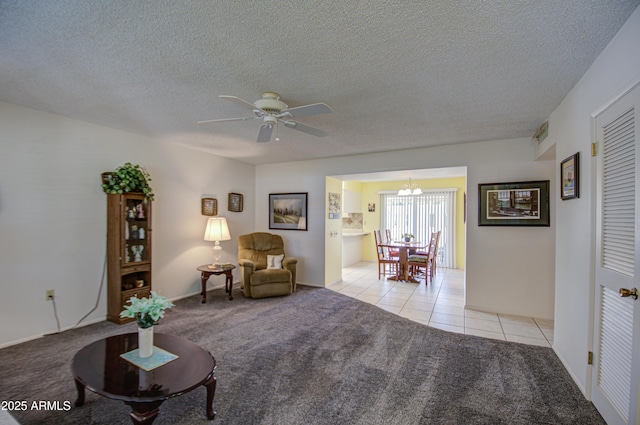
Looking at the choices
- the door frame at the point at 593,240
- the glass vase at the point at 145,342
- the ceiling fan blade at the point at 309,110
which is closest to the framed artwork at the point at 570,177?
the door frame at the point at 593,240

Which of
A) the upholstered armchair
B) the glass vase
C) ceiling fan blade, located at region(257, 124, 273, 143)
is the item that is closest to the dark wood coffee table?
the glass vase

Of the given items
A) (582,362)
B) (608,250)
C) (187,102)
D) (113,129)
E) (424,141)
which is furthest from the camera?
(424,141)

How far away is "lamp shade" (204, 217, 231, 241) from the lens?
4.70 meters

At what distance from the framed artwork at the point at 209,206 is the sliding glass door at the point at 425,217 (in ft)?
15.8

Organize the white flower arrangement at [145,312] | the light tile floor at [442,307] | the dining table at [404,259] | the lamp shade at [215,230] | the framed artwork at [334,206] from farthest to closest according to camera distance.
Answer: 1. the dining table at [404,259]
2. the framed artwork at [334,206]
3. the lamp shade at [215,230]
4. the light tile floor at [442,307]
5. the white flower arrangement at [145,312]

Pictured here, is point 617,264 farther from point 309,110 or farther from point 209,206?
point 209,206

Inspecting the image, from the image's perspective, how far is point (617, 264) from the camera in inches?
70.0

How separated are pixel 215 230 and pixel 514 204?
14.8 feet

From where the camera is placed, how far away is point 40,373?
94.2 inches

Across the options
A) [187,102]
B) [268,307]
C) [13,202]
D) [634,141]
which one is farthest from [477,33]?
[13,202]

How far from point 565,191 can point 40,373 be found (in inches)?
188

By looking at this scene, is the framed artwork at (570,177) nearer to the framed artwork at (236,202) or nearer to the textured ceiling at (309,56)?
the textured ceiling at (309,56)

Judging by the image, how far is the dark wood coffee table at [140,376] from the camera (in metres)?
1.57

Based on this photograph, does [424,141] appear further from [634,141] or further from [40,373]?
[40,373]
